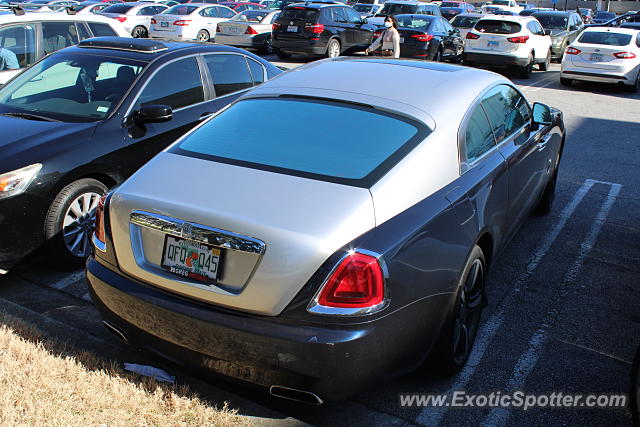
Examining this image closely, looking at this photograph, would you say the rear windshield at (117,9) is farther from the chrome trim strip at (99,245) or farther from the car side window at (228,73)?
the chrome trim strip at (99,245)

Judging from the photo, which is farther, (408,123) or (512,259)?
(512,259)

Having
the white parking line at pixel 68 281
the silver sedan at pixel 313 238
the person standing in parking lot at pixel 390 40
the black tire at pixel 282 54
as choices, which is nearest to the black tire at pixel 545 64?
the person standing in parking lot at pixel 390 40

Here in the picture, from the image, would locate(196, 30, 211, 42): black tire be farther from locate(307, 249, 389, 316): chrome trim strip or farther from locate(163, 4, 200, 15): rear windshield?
locate(307, 249, 389, 316): chrome trim strip

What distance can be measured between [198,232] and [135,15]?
22879 mm

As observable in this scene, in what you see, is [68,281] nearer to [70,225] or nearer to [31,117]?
[70,225]

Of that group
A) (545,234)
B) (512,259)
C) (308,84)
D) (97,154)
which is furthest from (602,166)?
(97,154)

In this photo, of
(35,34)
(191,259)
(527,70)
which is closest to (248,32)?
(527,70)

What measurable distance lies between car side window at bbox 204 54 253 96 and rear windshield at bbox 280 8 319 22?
12912 mm

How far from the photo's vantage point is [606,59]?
15438 millimetres

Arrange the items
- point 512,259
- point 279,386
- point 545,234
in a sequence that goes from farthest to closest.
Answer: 1. point 545,234
2. point 512,259
3. point 279,386

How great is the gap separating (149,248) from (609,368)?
2.77m

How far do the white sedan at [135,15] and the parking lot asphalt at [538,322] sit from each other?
1983 cm

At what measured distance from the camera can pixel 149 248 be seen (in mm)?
3164

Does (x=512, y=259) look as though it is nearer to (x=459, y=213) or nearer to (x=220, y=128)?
(x=459, y=213)
